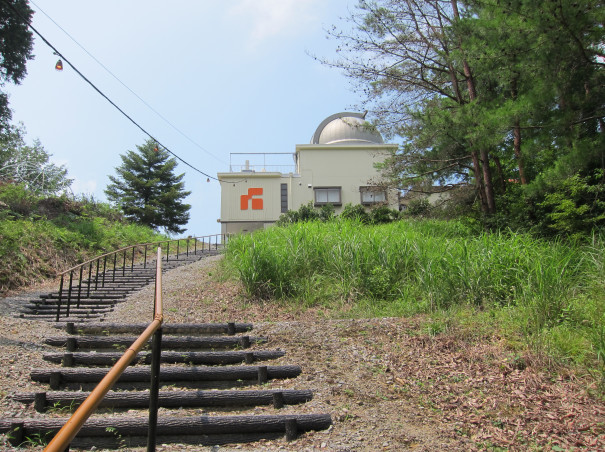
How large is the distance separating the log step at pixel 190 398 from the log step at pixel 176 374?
0.37 m

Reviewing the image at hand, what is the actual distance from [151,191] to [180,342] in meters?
25.5

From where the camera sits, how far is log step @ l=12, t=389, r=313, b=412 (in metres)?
4.33

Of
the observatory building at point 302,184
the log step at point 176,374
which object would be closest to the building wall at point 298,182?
the observatory building at point 302,184

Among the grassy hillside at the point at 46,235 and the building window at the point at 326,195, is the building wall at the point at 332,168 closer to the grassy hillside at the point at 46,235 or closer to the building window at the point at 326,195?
the building window at the point at 326,195

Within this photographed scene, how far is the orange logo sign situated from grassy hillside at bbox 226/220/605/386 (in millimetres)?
17617

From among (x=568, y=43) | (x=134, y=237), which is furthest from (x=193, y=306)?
(x=134, y=237)

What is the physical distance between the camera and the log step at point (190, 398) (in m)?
4.33

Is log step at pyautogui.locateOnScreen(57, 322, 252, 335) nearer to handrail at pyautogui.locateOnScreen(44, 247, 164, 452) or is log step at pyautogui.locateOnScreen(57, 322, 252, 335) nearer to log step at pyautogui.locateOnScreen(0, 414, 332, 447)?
log step at pyautogui.locateOnScreen(0, 414, 332, 447)

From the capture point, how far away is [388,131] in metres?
11.4

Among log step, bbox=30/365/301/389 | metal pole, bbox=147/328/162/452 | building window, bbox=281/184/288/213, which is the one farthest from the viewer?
building window, bbox=281/184/288/213

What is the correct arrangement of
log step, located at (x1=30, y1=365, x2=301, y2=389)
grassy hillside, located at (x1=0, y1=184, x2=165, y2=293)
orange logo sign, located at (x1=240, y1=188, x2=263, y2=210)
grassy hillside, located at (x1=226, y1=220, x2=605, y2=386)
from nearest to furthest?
log step, located at (x1=30, y1=365, x2=301, y2=389) < grassy hillside, located at (x1=226, y1=220, x2=605, y2=386) < grassy hillside, located at (x1=0, y1=184, x2=165, y2=293) < orange logo sign, located at (x1=240, y1=188, x2=263, y2=210)

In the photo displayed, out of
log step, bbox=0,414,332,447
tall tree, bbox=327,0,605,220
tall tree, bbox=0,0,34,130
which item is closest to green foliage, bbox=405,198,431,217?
tall tree, bbox=327,0,605,220

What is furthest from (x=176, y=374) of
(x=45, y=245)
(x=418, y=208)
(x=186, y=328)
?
(x=45, y=245)

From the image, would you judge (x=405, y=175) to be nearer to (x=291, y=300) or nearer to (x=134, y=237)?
(x=291, y=300)
